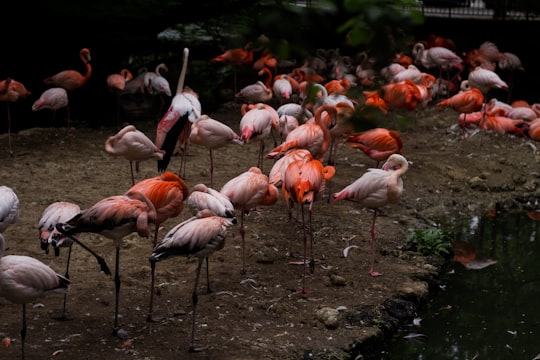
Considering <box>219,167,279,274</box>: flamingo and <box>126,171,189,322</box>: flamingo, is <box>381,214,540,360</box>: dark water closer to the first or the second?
<box>219,167,279,274</box>: flamingo

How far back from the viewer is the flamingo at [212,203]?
15.7 feet

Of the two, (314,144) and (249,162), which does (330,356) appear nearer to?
(314,144)

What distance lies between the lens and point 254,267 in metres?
5.48

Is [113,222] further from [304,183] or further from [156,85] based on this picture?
[156,85]

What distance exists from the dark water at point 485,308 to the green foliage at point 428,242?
0.17 m

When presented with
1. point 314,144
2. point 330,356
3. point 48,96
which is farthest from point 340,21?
point 48,96

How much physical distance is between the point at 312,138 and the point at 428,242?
128 centimetres

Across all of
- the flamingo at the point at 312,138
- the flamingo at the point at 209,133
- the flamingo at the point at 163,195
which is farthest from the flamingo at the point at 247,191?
the flamingo at the point at 209,133

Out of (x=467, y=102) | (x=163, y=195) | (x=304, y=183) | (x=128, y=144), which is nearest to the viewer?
(x=163, y=195)

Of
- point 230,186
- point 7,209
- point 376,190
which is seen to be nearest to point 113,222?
point 7,209

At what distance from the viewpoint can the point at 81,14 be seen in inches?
357

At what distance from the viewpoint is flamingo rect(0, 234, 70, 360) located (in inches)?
149

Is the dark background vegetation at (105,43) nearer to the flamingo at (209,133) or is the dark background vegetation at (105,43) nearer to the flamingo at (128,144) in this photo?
the flamingo at (209,133)

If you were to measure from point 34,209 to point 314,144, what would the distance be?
2.40 meters
